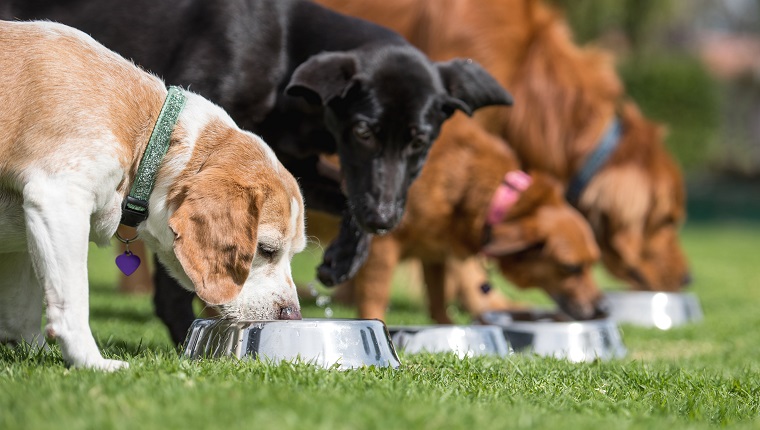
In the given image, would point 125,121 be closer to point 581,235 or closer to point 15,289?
point 15,289

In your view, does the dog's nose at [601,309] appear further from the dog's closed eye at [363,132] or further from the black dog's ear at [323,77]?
the black dog's ear at [323,77]

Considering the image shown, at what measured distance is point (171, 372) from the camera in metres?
2.95

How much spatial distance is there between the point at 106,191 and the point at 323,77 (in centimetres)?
150

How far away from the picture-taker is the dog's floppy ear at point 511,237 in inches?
244

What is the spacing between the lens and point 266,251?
11.5 feet

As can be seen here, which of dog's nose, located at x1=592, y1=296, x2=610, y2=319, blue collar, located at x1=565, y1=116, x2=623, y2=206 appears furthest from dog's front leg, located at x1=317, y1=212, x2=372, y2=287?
blue collar, located at x1=565, y1=116, x2=623, y2=206

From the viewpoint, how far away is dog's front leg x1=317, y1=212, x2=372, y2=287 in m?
4.83

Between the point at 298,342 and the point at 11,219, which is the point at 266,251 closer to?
the point at 298,342

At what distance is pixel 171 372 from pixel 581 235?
395cm

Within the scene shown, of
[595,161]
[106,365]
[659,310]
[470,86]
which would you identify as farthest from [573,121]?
[106,365]

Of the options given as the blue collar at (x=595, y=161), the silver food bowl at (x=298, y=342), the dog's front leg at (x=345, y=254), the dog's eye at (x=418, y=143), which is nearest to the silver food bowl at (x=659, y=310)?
the blue collar at (x=595, y=161)

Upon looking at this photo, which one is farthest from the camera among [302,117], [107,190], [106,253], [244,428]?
[106,253]

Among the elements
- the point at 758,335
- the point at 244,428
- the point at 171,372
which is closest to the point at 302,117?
the point at 171,372

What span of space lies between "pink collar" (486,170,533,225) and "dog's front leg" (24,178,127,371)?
11.6 ft
